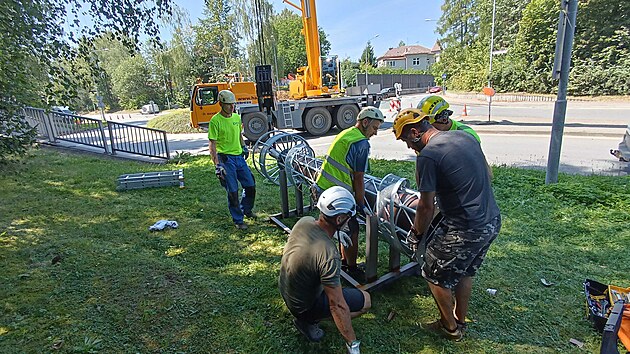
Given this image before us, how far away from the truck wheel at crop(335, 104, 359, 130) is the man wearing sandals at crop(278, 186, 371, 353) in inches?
471

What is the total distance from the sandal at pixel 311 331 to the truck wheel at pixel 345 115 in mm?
11940

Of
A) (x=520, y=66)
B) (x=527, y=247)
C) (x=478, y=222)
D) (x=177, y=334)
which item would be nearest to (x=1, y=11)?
(x=177, y=334)

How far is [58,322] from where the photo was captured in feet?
9.03

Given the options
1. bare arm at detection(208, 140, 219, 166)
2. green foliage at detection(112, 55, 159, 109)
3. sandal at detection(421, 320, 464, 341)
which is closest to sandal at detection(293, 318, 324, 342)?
sandal at detection(421, 320, 464, 341)

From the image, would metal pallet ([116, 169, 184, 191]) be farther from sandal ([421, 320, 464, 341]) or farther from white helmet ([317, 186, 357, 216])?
sandal ([421, 320, 464, 341])

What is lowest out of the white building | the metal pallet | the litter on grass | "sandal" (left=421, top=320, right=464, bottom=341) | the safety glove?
"sandal" (left=421, top=320, right=464, bottom=341)

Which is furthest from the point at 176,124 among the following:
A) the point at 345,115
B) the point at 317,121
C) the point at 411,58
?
the point at 411,58

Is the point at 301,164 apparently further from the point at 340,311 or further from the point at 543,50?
the point at 543,50

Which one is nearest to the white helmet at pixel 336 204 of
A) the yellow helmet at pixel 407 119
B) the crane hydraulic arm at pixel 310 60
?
the yellow helmet at pixel 407 119

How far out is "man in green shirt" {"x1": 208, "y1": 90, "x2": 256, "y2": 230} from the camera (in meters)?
4.45

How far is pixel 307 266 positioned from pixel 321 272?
0.36 ft

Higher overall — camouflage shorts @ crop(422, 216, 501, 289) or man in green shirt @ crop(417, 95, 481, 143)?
man in green shirt @ crop(417, 95, 481, 143)

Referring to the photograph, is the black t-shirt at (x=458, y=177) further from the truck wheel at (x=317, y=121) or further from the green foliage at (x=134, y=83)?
the green foliage at (x=134, y=83)

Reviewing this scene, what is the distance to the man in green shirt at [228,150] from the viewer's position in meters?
4.45
